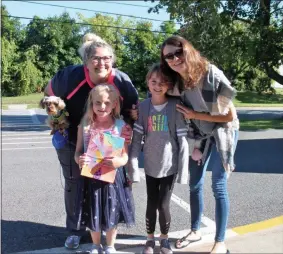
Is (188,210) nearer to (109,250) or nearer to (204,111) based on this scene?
(109,250)

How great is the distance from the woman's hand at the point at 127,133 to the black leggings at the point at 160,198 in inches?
13.0

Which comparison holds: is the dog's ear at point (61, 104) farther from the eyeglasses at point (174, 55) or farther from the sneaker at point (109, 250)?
the sneaker at point (109, 250)

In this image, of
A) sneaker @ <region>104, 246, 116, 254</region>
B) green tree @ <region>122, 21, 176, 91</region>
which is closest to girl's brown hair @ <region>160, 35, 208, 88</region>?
sneaker @ <region>104, 246, 116, 254</region>

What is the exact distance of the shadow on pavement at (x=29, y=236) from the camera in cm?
331

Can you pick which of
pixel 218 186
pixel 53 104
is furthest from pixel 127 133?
pixel 218 186

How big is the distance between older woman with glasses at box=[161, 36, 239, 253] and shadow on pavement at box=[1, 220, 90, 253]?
3.70 ft

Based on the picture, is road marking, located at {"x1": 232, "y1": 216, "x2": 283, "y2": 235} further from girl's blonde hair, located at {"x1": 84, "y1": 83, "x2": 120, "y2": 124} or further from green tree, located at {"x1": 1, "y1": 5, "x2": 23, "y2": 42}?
green tree, located at {"x1": 1, "y1": 5, "x2": 23, "y2": 42}

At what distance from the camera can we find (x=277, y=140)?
9.83 m

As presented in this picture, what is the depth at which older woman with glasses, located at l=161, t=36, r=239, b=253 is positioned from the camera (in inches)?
108

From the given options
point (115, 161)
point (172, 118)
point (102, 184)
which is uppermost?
point (172, 118)

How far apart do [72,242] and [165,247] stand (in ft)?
2.62

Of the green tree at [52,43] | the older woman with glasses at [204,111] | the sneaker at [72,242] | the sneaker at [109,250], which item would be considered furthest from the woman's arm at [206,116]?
the green tree at [52,43]

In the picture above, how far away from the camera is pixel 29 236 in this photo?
3521 mm

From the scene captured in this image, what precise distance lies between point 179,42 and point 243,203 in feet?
8.07
